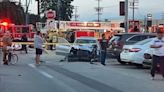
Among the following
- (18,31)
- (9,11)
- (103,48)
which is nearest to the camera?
(103,48)

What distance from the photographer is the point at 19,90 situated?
1418 cm

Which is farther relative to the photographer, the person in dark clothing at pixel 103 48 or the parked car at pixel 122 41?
the parked car at pixel 122 41

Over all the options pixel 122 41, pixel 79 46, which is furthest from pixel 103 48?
pixel 79 46

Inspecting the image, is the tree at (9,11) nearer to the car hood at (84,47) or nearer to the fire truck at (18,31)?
the fire truck at (18,31)

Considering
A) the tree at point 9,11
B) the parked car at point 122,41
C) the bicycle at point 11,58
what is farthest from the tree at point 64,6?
the bicycle at point 11,58

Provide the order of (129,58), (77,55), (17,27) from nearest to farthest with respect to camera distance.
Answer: (129,58) → (77,55) → (17,27)

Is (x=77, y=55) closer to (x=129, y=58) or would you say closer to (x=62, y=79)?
(x=129, y=58)

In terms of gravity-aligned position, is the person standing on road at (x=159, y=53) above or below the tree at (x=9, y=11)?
below

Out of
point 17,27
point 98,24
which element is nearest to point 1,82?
point 17,27

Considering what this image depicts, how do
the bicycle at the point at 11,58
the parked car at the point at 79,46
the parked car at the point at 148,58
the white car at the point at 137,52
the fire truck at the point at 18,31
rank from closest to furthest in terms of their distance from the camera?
the parked car at the point at 148,58 < the white car at the point at 137,52 < the bicycle at the point at 11,58 < the parked car at the point at 79,46 < the fire truck at the point at 18,31

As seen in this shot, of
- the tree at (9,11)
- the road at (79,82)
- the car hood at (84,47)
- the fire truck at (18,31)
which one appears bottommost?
the road at (79,82)

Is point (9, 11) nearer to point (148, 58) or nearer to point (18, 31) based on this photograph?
point (18, 31)

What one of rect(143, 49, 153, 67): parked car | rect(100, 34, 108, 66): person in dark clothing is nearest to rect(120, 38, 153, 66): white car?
rect(143, 49, 153, 67): parked car

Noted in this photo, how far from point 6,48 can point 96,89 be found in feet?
39.9
